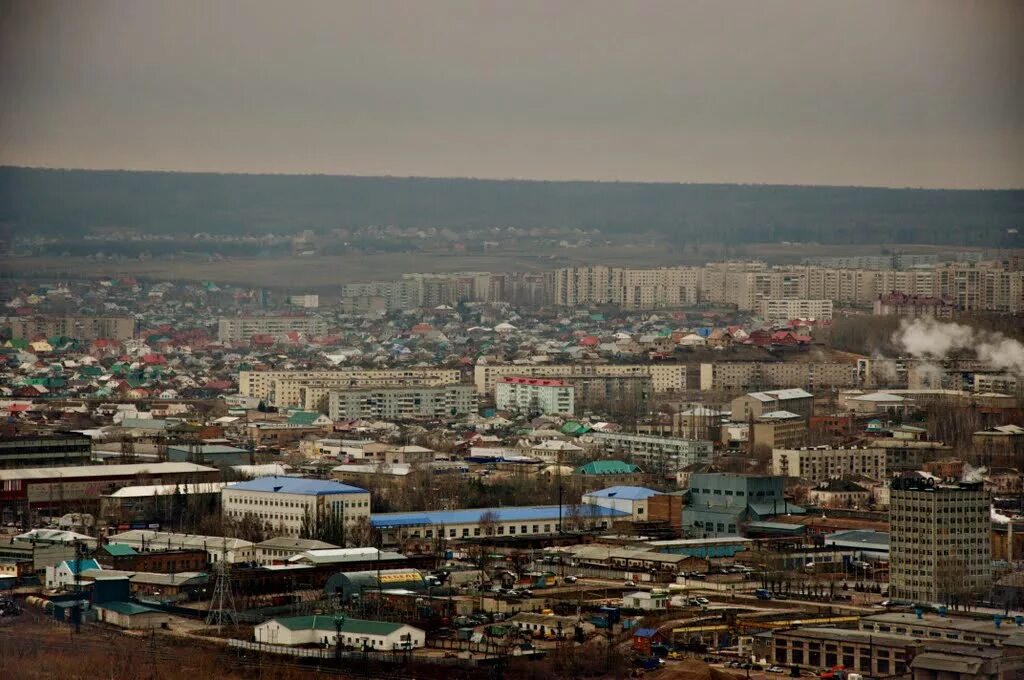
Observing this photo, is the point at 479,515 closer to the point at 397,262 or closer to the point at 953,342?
the point at 953,342

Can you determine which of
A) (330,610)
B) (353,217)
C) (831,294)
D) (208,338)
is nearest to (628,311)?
(831,294)

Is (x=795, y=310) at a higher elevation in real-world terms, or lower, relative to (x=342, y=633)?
higher

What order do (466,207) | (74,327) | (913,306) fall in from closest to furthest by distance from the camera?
(913,306) < (74,327) < (466,207)

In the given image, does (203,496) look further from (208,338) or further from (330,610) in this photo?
(208,338)

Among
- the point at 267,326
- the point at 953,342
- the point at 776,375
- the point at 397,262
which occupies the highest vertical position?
the point at 397,262

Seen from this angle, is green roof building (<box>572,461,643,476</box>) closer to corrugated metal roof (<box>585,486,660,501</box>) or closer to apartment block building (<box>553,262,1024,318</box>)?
corrugated metal roof (<box>585,486,660,501</box>)

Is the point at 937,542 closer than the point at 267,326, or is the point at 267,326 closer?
the point at 937,542

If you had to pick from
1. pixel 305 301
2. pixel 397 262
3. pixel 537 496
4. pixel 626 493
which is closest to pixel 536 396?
pixel 537 496
